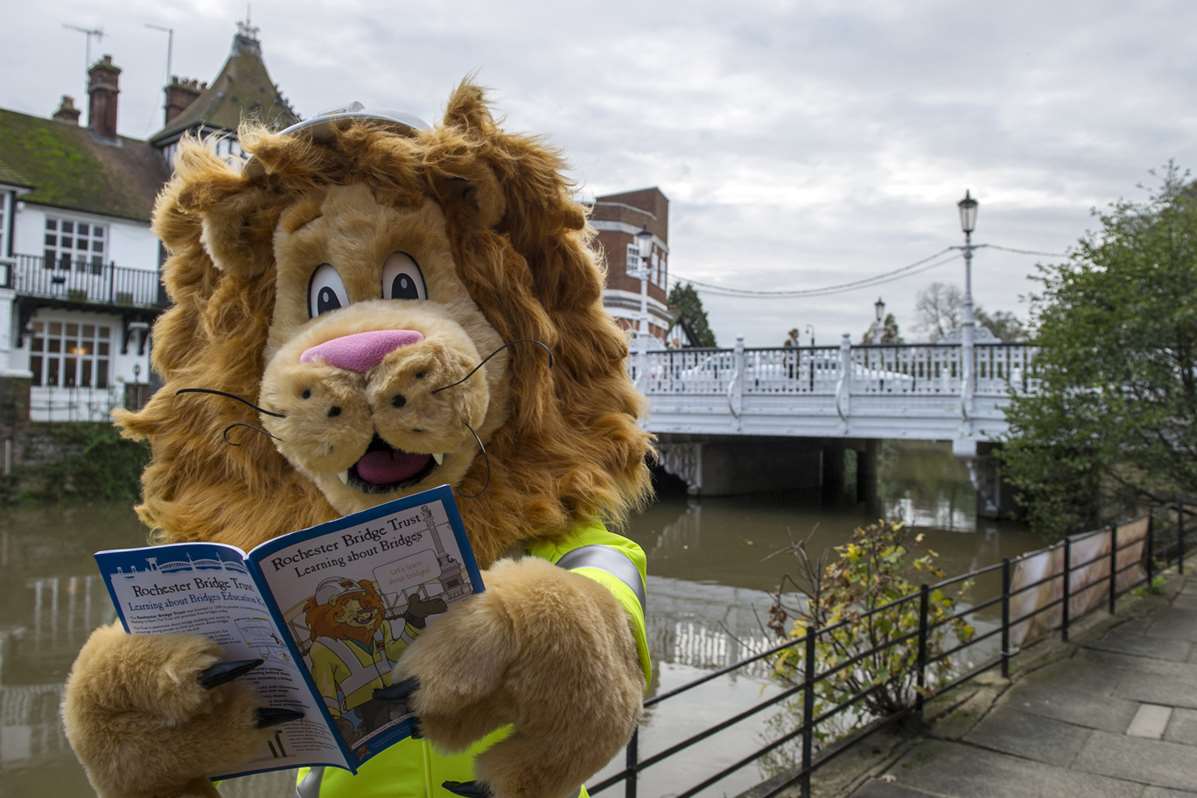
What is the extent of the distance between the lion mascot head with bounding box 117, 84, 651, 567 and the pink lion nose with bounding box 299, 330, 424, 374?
0.04 ft

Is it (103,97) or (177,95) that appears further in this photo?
(177,95)

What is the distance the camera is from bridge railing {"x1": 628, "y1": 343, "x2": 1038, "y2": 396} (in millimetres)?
14258

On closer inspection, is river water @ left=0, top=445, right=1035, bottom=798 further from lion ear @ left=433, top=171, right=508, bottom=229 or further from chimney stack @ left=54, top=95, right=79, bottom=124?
chimney stack @ left=54, top=95, right=79, bottom=124

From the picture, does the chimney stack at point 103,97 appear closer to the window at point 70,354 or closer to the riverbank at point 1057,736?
the window at point 70,354

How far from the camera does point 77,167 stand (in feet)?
74.1

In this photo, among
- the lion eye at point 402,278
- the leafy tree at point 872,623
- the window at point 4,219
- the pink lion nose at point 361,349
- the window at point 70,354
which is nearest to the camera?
the pink lion nose at point 361,349

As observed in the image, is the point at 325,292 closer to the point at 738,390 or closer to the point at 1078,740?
the point at 1078,740

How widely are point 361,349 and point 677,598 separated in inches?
396

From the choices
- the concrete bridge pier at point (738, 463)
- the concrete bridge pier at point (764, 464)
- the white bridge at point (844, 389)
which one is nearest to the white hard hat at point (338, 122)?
the white bridge at point (844, 389)

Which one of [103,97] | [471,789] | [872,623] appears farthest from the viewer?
[103,97]

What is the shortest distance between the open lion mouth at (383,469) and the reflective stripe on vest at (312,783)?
0.65 metres

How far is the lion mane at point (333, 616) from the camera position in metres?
1.37

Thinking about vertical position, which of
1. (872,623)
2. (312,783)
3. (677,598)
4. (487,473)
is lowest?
(677,598)

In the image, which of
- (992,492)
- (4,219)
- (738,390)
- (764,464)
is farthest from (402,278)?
(4,219)
